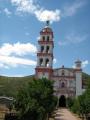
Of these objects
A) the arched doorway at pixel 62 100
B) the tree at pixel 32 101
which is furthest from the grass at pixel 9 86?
the tree at pixel 32 101

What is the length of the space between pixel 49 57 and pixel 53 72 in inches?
272

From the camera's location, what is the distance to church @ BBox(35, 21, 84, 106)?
258ft

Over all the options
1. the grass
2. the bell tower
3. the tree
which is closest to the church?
the bell tower

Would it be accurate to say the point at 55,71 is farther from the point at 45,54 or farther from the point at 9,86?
the point at 9,86

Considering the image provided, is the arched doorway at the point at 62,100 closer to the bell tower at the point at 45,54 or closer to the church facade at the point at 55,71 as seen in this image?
the church facade at the point at 55,71

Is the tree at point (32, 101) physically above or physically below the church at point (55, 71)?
below

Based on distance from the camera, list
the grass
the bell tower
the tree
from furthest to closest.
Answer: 1. the grass
2. the bell tower
3. the tree

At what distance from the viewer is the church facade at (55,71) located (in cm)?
7862

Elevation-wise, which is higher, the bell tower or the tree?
the bell tower

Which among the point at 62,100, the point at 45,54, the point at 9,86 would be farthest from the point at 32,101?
the point at 9,86

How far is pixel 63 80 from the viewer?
83.1 metres

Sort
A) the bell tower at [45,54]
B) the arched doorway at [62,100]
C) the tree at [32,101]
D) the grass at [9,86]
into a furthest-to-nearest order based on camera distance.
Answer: the grass at [9,86]
the arched doorway at [62,100]
the bell tower at [45,54]
the tree at [32,101]

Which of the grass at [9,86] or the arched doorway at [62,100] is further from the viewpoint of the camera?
the grass at [9,86]

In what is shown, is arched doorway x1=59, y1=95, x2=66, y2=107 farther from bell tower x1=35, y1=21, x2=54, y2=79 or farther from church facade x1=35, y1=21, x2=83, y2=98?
bell tower x1=35, y1=21, x2=54, y2=79
